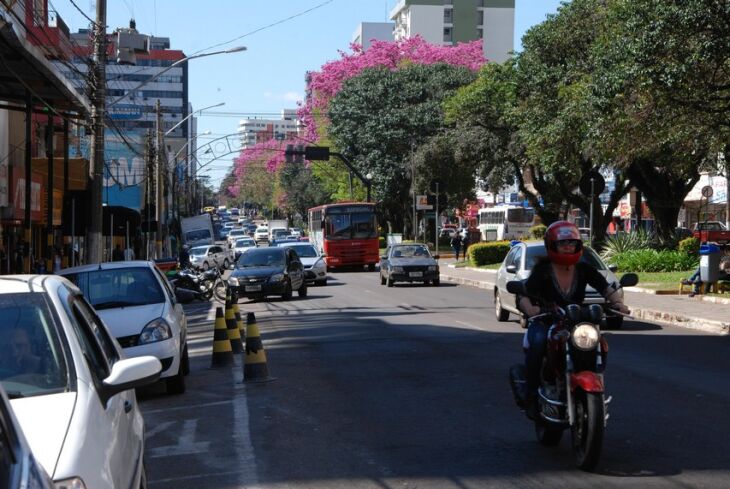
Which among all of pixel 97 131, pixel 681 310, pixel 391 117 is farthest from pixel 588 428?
pixel 391 117

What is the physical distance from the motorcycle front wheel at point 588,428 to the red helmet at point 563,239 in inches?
42.5

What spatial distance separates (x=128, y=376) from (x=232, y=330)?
38.7 feet

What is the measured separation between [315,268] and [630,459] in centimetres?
3054

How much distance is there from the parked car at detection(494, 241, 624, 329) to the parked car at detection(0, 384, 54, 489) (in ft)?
55.3

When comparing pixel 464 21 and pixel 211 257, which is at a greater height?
pixel 464 21

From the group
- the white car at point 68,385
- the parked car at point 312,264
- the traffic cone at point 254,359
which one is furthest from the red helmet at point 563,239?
the parked car at point 312,264

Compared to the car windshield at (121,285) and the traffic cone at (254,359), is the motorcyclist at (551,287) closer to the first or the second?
the traffic cone at (254,359)

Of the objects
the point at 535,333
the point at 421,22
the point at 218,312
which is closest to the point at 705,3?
the point at 218,312

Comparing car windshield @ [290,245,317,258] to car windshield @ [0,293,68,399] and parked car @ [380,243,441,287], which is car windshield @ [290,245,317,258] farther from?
car windshield @ [0,293,68,399]

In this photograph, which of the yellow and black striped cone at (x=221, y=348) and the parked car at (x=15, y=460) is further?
the yellow and black striped cone at (x=221, y=348)

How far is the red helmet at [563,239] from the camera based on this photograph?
811 cm

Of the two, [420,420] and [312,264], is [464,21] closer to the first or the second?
[312,264]

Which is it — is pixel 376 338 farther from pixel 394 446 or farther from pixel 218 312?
pixel 394 446

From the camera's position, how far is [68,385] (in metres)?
4.89
